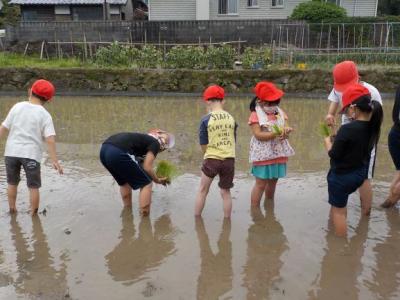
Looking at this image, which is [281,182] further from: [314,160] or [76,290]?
[76,290]

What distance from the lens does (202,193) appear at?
16.4 ft

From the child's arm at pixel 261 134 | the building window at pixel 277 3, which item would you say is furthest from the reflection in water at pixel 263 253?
the building window at pixel 277 3

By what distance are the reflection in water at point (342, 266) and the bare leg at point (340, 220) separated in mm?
69

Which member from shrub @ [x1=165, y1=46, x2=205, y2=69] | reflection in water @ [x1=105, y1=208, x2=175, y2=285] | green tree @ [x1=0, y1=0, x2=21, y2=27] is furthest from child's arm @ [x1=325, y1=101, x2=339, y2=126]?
green tree @ [x1=0, y1=0, x2=21, y2=27]

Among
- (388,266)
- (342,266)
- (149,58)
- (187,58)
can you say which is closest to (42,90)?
(342,266)

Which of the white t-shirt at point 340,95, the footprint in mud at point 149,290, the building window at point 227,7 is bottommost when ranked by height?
the footprint in mud at point 149,290

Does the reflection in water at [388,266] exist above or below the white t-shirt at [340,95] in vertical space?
below

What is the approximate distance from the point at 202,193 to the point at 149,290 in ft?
5.14

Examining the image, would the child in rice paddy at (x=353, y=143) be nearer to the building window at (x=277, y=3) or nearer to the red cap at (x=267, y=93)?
the red cap at (x=267, y=93)

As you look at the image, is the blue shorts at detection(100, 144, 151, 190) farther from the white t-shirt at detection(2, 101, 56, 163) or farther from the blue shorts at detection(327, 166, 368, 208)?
the blue shorts at detection(327, 166, 368, 208)

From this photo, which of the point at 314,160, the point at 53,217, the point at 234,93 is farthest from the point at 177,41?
the point at 53,217

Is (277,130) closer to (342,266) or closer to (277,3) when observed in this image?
(342,266)

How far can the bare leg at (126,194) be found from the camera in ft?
17.3

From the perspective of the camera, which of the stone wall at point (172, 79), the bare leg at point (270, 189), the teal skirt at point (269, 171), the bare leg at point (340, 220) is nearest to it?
the bare leg at point (340, 220)
